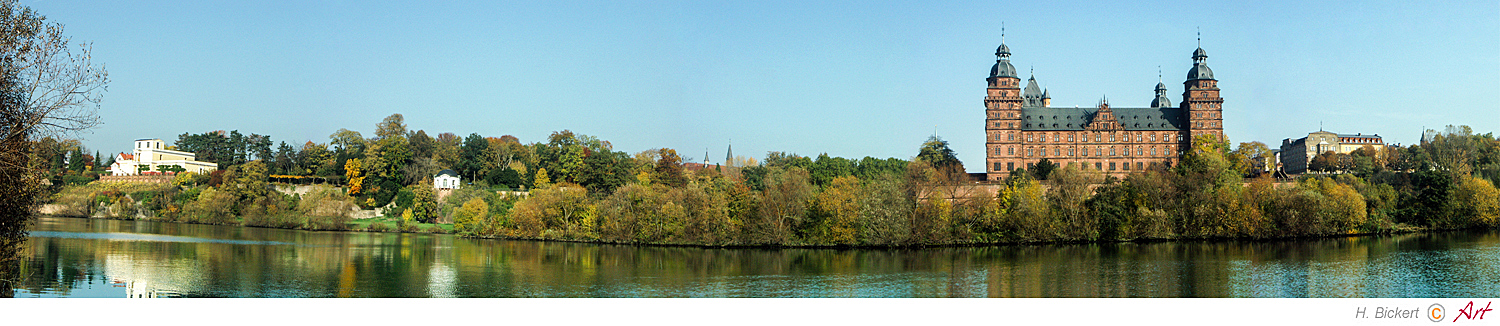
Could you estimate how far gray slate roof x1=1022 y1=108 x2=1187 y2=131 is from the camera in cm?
6450

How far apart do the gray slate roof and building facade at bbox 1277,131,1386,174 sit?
2825cm

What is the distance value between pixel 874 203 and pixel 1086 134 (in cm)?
3299

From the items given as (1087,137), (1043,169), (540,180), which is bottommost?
(540,180)

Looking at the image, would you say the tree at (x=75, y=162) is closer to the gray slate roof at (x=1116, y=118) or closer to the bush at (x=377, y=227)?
the bush at (x=377, y=227)

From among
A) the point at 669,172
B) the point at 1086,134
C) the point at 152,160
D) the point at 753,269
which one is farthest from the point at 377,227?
the point at 1086,134

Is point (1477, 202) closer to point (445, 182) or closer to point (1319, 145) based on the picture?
point (1319, 145)

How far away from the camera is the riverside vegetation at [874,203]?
3869cm

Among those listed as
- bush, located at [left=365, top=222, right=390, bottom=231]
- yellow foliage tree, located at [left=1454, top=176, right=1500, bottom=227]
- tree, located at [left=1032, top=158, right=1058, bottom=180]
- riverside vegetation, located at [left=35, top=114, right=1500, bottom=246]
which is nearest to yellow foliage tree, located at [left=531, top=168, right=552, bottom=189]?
riverside vegetation, located at [left=35, top=114, right=1500, bottom=246]

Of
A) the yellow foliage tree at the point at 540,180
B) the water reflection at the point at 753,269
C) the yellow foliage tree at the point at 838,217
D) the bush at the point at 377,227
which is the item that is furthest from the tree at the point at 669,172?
the yellow foliage tree at the point at 838,217

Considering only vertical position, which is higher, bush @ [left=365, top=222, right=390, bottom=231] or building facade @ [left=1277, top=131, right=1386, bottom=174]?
building facade @ [left=1277, top=131, right=1386, bottom=174]

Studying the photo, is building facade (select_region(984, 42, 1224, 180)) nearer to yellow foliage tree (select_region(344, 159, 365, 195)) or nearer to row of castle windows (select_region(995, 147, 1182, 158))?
row of castle windows (select_region(995, 147, 1182, 158))

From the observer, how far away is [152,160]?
72.9 metres
